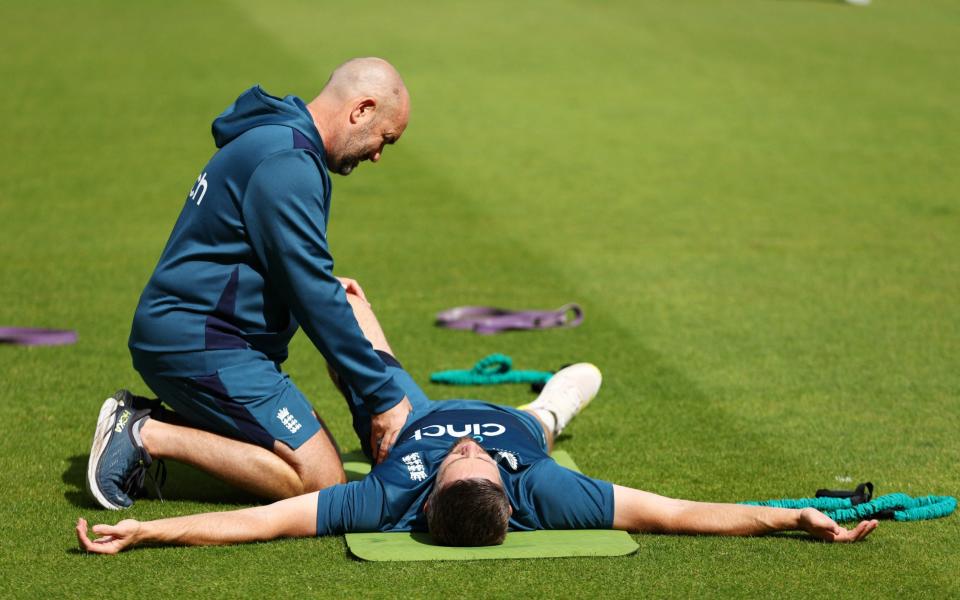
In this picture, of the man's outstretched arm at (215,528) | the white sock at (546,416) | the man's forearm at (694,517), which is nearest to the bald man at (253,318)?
the man's outstretched arm at (215,528)

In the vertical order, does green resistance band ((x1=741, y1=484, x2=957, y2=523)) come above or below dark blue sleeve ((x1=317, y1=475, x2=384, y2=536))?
above

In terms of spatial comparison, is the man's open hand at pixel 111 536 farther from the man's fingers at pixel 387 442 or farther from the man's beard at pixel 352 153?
the man's beard at pixel 352 153

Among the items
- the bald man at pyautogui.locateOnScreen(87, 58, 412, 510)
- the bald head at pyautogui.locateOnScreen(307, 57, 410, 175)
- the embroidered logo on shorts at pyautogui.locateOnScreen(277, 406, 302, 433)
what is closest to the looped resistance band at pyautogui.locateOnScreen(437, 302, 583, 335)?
the bald man at pyautogui.locateOnScreen(87, 58, 412, 510)

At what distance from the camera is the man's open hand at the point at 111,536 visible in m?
4.93

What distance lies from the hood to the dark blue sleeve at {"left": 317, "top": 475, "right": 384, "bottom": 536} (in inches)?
53.6

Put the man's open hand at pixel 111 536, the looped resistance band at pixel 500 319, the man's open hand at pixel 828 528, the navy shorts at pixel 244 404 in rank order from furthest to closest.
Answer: the looped resistance band at pixel 500 319 → the navy shorts at pixel 244 404 → the man's open hand at pixel 828 528 → the man's open hand at pixel 111 536

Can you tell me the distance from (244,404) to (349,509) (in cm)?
74

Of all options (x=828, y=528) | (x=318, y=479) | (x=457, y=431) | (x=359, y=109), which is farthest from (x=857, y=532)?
(x=359, y=109)

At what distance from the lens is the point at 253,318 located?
223 inches

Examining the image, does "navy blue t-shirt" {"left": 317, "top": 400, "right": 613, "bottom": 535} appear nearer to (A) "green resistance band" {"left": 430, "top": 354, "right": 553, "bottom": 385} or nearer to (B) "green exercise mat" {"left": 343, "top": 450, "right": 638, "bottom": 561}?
(B) "green exercise mat" {"left": 343, "top": 450, "right": 638, "bottom": 561}

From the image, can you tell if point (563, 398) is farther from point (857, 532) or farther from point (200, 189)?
point (200, 189)

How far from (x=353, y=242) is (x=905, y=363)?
4.81 metres

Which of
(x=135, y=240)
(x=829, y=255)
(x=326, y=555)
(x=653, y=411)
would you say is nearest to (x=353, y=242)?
(x=135, y=240)

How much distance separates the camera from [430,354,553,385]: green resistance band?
7.62 metres
